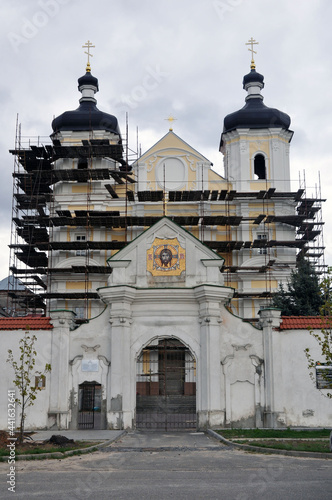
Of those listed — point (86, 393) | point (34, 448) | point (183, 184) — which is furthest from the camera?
point (183, 184)

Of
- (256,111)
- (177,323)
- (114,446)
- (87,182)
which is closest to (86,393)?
(177,323)

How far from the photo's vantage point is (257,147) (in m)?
40.7

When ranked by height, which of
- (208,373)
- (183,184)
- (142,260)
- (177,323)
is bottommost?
(208,373)

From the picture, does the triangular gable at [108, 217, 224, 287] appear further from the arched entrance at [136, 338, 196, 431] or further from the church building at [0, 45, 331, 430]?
the church building at [0, 45, 331, 430]

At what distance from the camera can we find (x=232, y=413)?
20.6 metres

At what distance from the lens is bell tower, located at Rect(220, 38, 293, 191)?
40250mm

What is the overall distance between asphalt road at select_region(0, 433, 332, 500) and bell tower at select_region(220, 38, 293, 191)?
26.8 meters

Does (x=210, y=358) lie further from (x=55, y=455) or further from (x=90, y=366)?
(x=55, y=455)

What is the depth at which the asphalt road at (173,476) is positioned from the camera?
32.4ft

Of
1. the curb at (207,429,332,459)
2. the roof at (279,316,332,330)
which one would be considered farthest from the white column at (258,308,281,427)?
the curb at (207,429,332,459)

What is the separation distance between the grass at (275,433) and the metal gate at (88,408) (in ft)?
15.9

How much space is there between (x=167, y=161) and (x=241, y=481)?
3059 centimetres

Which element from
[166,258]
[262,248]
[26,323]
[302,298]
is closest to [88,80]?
[262,248]

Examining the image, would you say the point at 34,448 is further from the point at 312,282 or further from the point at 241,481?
the point at 312,282
